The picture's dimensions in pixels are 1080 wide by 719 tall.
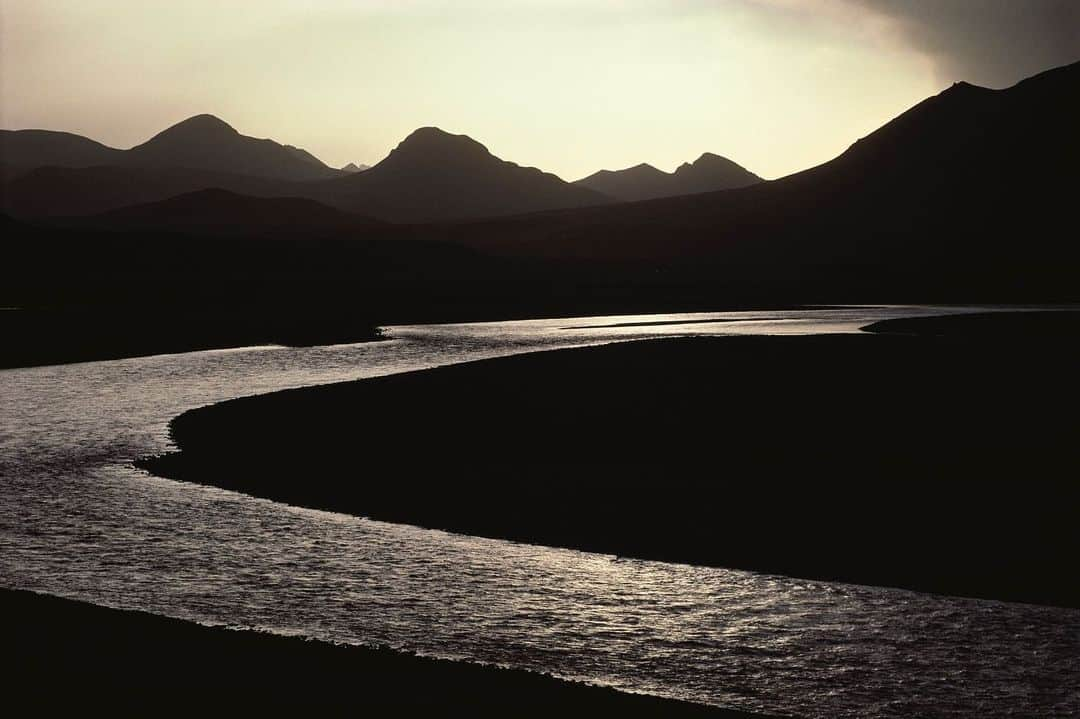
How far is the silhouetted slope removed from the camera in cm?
15200

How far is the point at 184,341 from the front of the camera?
150 ft

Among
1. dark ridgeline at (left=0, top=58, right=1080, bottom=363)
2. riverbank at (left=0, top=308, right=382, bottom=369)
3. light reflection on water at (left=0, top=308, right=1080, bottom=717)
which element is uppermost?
dark ridgeline at (left=0, top=58, right=1080, bottom=363)

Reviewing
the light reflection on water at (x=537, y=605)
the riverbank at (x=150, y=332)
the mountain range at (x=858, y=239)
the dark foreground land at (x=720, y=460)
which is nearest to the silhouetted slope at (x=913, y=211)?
the mountain range at (x=858, y=239)

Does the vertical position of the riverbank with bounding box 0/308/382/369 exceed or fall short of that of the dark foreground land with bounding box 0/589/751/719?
it exceeds it

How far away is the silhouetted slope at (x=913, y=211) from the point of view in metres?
152

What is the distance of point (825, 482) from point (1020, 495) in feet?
8.62

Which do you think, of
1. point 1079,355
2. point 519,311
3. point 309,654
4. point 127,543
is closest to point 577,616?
point 309,654

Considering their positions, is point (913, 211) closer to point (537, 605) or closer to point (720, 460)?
point (720, 460)

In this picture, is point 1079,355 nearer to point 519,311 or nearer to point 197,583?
point 197,583

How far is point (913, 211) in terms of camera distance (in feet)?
564

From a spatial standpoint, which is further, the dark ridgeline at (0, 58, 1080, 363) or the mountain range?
the mountain range

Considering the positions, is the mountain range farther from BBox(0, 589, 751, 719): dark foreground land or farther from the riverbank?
BBox(0, 589, 751, 719): dark foreground land

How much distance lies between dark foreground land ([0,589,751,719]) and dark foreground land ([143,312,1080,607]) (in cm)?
441

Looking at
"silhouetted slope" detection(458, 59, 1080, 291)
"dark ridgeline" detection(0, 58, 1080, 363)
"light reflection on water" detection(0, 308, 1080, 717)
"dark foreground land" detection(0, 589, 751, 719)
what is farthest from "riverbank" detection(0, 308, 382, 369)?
"silhouetted slope" detection(458, 59, 1080, 291)
